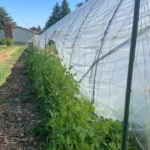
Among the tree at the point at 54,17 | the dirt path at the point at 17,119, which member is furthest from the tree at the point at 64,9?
the dirt path at the point at 17,119

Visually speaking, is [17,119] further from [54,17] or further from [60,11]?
[60,11]

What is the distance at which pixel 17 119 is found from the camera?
3.45m

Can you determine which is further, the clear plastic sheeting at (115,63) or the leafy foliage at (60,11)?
the leafy foliage at (60,11)

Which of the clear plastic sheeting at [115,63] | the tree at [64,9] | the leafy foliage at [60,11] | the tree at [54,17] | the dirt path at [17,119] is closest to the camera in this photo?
the clear plastic sheeting at [115,63]

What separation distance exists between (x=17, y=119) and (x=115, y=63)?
74.5 inches

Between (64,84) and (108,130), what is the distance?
4.57 ft

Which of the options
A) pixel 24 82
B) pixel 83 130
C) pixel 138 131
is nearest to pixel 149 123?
pixel 138 131

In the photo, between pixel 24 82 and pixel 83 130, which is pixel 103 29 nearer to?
pixel 83 130

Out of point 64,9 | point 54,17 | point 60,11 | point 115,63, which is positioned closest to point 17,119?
point 115,63

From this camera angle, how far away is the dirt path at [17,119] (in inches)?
107

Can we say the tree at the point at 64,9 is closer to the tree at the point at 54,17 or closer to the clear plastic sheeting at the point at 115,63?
the tree at the point at 54,17

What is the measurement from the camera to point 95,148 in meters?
1.93

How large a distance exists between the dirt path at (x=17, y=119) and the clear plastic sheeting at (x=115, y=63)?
0.98 metres

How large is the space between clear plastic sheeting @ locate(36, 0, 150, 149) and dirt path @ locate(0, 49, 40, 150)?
3.23 feet
